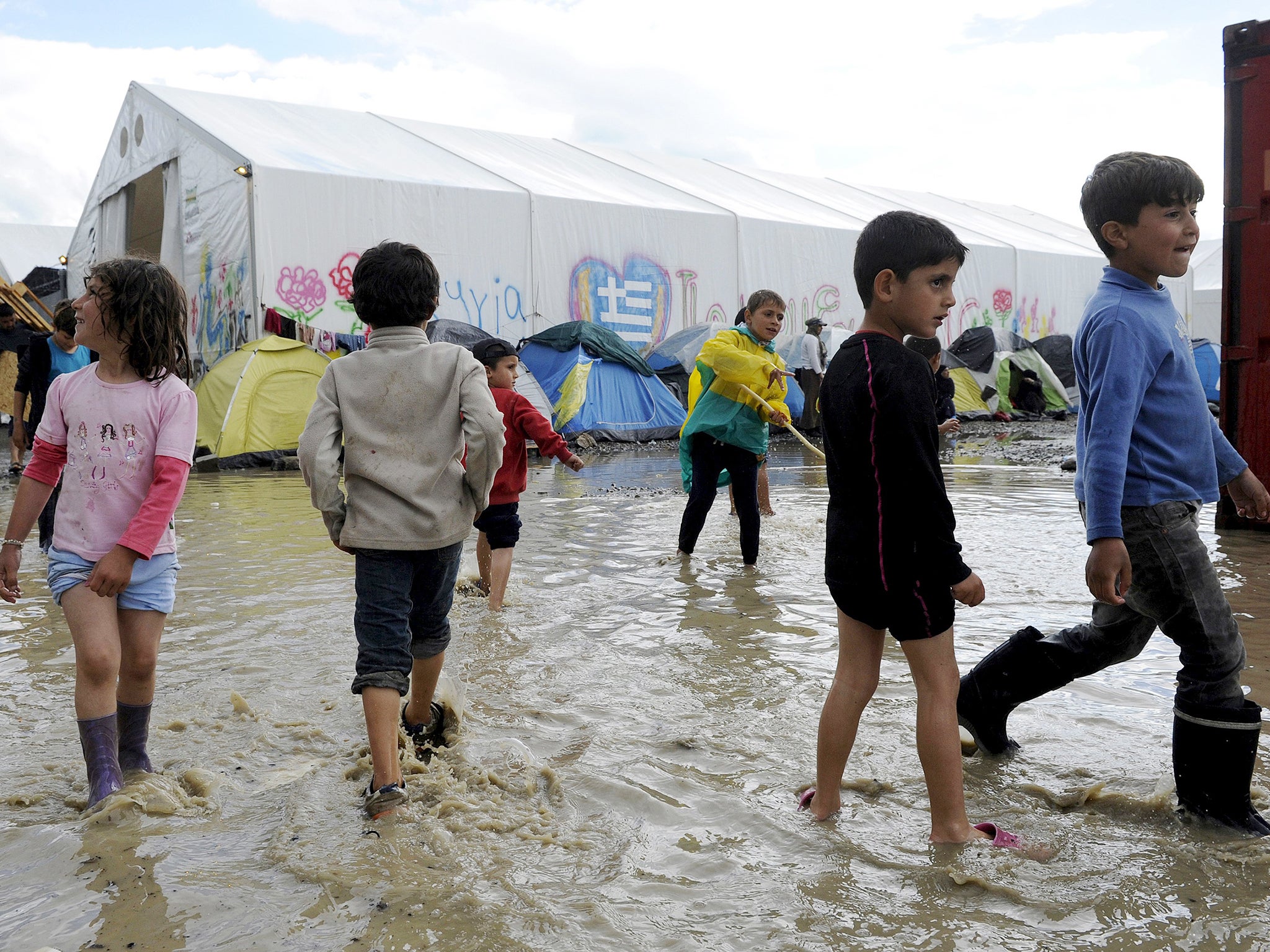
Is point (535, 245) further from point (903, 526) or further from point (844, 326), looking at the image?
point (903, 526)

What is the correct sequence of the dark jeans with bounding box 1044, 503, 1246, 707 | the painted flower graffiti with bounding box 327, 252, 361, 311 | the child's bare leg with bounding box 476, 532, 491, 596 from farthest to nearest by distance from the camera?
the painted flower graffiti with bounding box 327, 252, 361, 311, the child's bare leg with bounding box 476, 532, 491, 596, the dark jeans with bounding box 1044, 503, 1246, 707

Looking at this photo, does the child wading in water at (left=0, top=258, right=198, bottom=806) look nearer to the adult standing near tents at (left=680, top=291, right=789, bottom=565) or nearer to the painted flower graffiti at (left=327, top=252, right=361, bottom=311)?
the adult standing near tents at (left=680, top=291, right=789, bottom=565)

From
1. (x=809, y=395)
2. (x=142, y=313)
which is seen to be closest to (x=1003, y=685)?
(x=142, y=313)

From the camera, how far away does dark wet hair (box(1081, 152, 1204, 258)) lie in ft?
8.25

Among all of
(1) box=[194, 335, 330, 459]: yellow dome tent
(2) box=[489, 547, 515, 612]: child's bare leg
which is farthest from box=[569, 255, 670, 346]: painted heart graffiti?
(2) box=[489, 547, 515, 612]: child's bare leg

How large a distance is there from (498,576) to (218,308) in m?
13.4

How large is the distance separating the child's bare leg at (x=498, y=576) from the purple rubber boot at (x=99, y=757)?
2.40 meters

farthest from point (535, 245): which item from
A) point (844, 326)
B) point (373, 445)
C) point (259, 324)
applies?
point (373, 445)

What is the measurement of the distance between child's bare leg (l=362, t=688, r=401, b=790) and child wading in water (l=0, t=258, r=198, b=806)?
0.60 metres

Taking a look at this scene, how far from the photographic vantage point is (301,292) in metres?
16.1

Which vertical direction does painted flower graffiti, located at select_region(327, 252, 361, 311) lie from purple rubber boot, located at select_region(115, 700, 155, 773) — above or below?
Result: above

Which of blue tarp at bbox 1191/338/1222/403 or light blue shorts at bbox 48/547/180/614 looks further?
blue tarp at bbox 1191/338/1222/403

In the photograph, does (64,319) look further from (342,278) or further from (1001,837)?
(342,278)

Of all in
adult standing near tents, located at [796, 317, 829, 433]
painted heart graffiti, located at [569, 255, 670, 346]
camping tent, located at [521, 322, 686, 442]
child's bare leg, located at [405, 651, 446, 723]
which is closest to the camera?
child's bare leg, located at [405, 651, 446, 723]
